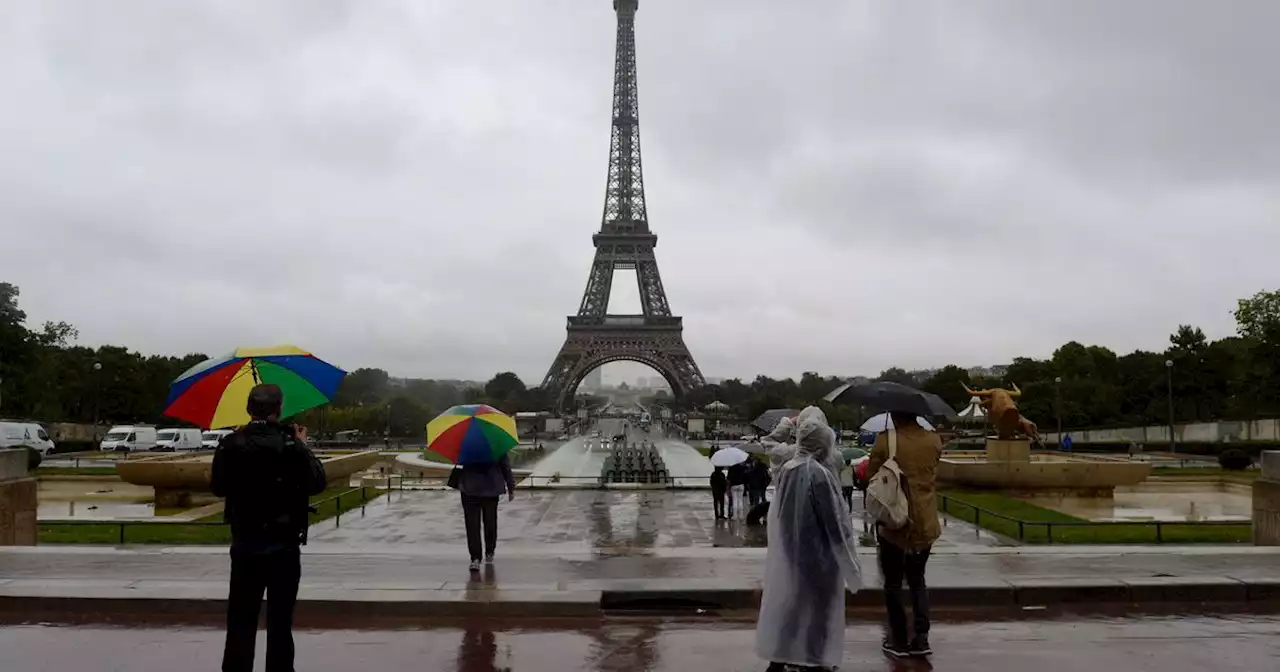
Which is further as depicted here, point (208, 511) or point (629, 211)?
point (629, 211)

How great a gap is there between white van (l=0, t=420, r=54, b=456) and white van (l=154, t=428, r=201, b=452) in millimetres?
5493

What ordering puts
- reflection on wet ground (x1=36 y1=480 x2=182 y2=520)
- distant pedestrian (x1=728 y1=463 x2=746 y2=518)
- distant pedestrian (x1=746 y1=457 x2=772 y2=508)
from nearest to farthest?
distant pedestrian (x1=728 y1=463 x2=746 y2=518)
distant pedestrian (x1=746 y1=457 x2=772 y2=508)
reflection on wet ground (x1=36 y1=480 x2=182 y2=520)

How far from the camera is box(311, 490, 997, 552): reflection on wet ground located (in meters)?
14.1

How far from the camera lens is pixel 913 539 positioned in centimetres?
720

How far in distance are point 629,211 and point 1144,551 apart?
309 feet

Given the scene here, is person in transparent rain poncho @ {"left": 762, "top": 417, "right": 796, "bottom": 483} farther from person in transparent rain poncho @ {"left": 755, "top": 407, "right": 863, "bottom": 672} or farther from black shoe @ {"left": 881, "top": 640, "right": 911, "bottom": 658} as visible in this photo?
black shoe @ {"left": 881, "top": 640, "right": 911, "bottom": 658}

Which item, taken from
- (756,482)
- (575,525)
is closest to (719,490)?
(756,482)

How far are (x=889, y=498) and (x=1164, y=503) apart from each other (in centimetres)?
1849

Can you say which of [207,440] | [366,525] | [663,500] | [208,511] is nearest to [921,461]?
[366,525]

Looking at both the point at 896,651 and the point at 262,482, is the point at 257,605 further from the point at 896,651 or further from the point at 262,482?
the point at 896,651

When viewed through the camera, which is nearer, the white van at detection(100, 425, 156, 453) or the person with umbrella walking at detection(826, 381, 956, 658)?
the person with umbrella walking at detection(826, 381, 956, 658)

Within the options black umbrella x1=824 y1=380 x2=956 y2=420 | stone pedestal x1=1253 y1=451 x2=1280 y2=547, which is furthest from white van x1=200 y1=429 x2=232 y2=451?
stone pedestal x1=1253 y1=451 x2=1280 y2=547

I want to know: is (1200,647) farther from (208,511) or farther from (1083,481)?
(208,511)

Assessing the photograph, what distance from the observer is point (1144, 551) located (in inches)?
461
